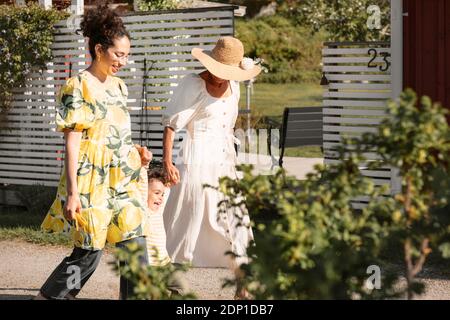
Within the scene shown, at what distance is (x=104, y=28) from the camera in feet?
20.4

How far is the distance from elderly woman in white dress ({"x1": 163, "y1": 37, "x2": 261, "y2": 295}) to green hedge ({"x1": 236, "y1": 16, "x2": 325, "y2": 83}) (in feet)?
96.8

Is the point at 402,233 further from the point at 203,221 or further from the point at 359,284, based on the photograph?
the point at 203,221

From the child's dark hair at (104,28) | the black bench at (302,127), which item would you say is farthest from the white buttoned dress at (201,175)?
the black bench at (302,127)

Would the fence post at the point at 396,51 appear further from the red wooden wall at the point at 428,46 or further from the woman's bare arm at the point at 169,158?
the woman's bare arm at the point at 169,158

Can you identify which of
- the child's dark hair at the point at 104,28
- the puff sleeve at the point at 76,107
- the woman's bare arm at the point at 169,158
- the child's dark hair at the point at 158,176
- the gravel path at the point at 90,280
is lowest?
the gravel path at the point at 90,280

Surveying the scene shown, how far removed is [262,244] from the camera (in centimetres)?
370

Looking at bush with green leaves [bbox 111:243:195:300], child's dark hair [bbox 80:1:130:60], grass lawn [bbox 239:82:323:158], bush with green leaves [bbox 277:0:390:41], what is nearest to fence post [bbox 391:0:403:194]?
child's dark hair [bbox 80:1:130:60]

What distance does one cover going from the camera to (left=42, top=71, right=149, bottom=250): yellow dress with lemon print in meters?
6.09

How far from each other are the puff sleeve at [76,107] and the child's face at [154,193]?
1.10 m

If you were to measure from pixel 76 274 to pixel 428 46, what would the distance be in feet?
14.6

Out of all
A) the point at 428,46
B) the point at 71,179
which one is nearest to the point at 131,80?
the point at 428,46

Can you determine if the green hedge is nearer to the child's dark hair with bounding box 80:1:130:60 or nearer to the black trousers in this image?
the child's dark hair with bounding box 80:1:130:60

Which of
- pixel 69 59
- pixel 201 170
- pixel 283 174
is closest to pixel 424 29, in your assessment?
pixel 201 170

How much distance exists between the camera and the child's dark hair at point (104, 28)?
6211mm
